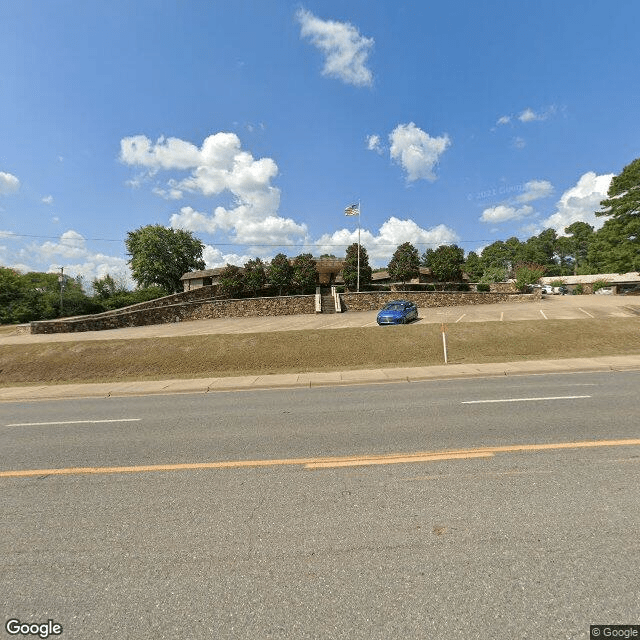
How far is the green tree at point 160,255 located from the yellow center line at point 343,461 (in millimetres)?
48140

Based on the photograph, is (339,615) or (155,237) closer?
(339,615)

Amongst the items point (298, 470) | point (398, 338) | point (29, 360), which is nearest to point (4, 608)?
point (298, 470)

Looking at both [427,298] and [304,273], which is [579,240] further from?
[304,273]

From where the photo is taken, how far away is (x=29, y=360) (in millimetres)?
16594

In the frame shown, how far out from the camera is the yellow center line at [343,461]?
464cm

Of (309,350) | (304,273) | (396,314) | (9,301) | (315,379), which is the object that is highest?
(304,273)

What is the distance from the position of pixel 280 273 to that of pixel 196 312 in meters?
10.0

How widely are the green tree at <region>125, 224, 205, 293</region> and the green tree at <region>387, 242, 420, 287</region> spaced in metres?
33.3

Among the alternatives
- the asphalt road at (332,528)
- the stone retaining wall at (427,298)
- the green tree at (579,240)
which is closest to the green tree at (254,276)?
the stone retaining wall at (427,298)

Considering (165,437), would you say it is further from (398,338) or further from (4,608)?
(398,338)

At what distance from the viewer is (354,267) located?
37125 millimetres

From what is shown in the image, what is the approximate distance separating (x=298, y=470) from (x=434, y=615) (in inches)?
98.9

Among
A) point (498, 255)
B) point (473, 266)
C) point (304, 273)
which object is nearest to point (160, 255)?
point (304, 273)

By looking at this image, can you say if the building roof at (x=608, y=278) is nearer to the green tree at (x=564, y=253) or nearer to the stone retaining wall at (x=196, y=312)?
the green tree at (x=564, y=253)
